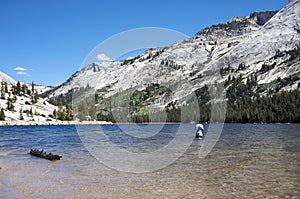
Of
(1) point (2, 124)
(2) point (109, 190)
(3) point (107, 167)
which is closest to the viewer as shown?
(2) point (109, 190)

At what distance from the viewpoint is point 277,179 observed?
71.5 ft

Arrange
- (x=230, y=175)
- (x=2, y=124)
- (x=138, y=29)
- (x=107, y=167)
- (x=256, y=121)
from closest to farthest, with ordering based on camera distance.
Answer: (x=230, y=175), (x=107, y=167), (x=138, y=29), (x=2, y=124), (x=256, y=121)

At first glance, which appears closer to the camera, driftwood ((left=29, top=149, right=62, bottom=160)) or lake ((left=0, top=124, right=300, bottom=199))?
lake ((left=0, top=124, right=300, bottom=199))

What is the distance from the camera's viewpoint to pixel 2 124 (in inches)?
6609

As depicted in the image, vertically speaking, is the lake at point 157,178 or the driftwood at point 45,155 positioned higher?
the driftwood at point 45,155

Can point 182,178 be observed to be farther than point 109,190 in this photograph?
Yes

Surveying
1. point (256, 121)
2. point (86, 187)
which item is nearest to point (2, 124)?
point (256, 121)

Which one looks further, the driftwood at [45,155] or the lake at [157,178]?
the driftwood at [45,155]

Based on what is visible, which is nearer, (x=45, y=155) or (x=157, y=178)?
(x=157, y=178)

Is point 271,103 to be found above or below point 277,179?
above

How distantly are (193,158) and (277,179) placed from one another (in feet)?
39.3

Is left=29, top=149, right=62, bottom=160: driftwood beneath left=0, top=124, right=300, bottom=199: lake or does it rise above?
above

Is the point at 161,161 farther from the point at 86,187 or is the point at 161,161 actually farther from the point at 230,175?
the point at 86,187

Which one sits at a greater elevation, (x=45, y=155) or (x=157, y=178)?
(x=45, y=155)
